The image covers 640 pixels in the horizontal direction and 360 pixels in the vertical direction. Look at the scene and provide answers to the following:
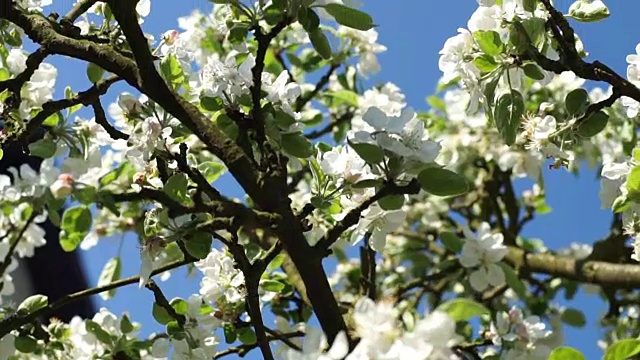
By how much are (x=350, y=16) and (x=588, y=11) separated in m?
0.34

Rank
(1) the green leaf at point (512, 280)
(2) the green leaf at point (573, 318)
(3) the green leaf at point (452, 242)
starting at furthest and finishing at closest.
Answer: (2) the green leaf at point (573, 318)
(3) the green leaf at point (452, 242)
(1) the green leaf at point (512, 280)

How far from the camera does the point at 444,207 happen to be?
9.79 feet

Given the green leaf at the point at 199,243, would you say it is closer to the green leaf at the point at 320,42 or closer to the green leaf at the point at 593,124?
the green leaf at the point at 320,42

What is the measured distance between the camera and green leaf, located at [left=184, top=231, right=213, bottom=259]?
113 centimetres

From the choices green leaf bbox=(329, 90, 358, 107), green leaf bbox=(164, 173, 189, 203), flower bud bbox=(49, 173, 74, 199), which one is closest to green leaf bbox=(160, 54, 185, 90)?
green leaf bbox=(164, 173, 189, 203)

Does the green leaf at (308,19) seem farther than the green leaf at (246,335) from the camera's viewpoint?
No

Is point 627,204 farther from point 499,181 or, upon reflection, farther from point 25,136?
point 499,181

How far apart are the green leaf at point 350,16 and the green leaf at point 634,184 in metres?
0.42

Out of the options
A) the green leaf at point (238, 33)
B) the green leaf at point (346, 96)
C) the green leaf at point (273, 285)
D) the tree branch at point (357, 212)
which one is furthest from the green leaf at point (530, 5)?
the green leaf at point (346, 96)

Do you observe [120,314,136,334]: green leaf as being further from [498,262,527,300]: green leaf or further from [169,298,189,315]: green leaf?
[498,262,527,300]: green leaf

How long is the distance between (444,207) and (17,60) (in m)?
1.79

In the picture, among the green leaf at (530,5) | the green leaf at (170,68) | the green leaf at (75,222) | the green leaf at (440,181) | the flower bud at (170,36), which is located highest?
the flower bud at (170,36)

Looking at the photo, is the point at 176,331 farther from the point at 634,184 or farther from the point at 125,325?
the point at 634,184

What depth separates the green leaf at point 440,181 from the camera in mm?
1077
